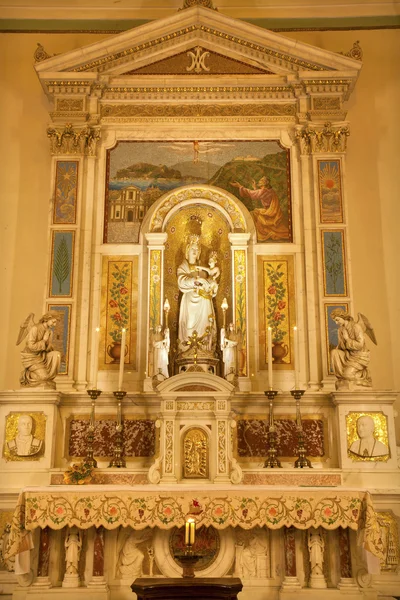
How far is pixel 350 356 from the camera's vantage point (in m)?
7.89

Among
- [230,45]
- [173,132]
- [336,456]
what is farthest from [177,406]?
[230,45]

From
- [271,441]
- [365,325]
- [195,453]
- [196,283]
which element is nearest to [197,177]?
[196,283]

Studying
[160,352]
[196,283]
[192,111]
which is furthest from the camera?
[192,111]

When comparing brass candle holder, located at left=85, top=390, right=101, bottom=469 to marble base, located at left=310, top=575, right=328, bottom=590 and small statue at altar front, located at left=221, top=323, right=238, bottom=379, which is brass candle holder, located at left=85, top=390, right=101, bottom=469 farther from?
marble base, located at left=310, top=575, right=328, bottom=590

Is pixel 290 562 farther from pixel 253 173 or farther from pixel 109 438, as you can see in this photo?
pixel 253 173

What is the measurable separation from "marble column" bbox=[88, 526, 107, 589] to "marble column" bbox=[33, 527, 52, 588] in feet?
1.32

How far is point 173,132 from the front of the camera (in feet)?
31.3

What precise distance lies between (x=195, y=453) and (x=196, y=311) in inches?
73.3

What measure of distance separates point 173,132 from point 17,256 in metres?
2.59

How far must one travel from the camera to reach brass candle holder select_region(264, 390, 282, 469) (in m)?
7.59

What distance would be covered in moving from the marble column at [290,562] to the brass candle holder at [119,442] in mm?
1854

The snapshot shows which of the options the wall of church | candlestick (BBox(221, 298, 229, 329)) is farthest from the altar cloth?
the wall of church

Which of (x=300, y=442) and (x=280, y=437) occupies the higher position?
(x=280, y=437)

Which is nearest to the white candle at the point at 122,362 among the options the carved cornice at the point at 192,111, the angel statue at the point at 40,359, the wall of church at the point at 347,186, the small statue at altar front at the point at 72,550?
the angel statue at the point at 40,359
